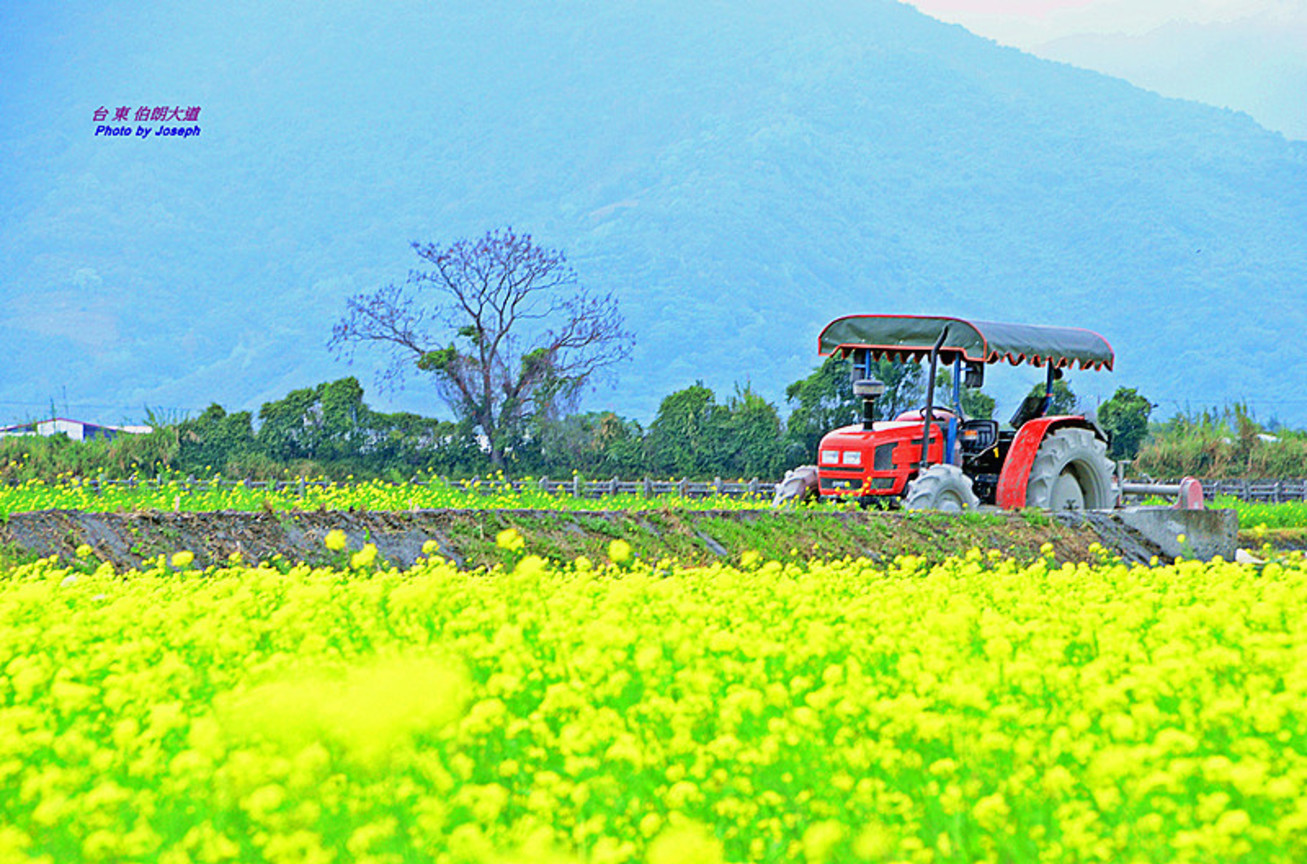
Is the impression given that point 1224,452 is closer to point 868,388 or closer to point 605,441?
point 605,441

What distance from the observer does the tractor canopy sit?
12141 millimetres

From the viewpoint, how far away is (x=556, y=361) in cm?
3130

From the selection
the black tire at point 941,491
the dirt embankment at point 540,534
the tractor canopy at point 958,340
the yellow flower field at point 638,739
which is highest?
the tractor canopy at point 958,340

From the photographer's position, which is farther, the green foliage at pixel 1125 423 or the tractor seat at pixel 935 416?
the green foliage at pixel 1125 423

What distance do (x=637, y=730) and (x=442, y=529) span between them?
5.59 m

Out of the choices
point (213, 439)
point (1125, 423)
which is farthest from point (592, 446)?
point (1125, 423)

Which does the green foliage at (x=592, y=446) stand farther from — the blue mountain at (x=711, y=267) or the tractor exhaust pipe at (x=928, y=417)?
the blue mountain at (x=711, y=267)

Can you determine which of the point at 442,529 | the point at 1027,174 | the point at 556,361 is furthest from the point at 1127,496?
the point at 1027,174

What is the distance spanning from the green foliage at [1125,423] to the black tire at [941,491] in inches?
677

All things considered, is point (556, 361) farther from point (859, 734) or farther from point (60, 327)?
point (60, 327)

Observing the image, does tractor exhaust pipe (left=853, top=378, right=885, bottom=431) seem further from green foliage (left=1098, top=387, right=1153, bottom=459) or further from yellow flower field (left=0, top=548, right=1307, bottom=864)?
green foliage (left=1098, top=387, right=1153, bottom=459)

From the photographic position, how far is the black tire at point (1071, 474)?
41.7ft

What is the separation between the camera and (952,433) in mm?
12461

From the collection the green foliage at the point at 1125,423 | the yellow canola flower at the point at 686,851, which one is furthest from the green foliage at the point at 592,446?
the yellow canola flower at the point at 686,851
